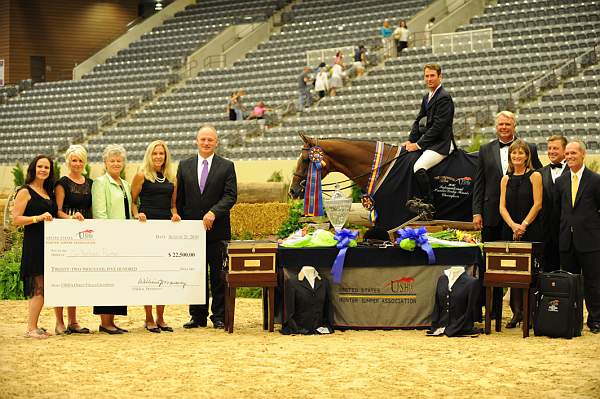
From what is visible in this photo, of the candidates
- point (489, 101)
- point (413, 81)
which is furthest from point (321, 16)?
point (489, 101)

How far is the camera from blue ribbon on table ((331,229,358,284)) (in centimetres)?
903

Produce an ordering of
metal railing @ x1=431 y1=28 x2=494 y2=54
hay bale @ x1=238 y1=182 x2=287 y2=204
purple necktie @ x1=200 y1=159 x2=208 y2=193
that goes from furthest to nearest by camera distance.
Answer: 1. metal railing @ x1=431 y1=28 x2=494 y2=54
2. hay bale @ x1=238 y1=182 x2=287 y2=204
3. purple necktie @ x1=200 y1=159 x2=208 y2=193

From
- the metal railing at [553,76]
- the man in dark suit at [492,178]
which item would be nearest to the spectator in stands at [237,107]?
the metal railing at [553,76]

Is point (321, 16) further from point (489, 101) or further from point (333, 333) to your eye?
point (333, 333)

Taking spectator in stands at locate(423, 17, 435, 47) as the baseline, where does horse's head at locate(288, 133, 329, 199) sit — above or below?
below

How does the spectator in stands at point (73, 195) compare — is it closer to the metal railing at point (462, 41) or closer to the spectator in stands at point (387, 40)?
the metal railing at point (462, 41)

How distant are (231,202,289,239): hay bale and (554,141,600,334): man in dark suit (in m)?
7.68

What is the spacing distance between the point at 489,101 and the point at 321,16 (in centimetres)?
1114

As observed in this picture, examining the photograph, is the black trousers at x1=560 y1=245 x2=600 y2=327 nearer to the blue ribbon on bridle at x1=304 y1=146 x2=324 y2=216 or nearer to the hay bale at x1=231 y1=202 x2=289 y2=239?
the blue ribbon on bridle at x1=304 y1=146 x2=324 y2=216

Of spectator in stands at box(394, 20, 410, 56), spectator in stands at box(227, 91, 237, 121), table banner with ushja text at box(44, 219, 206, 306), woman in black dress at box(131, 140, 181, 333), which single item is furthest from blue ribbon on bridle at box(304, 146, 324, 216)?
spectator in stands at box(394, 20, 410, 56)

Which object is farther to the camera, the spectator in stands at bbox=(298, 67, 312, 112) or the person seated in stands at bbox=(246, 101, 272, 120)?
the person seated in stands at bbox=(246, 101, 272, 120)

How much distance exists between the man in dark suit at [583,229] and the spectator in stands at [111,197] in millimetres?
4109

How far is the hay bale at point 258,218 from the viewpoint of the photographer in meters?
16.4

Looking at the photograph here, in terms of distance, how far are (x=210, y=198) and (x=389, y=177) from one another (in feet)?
5.71
